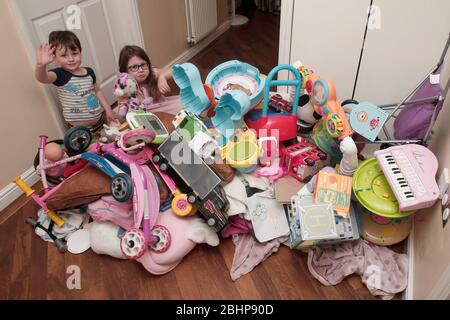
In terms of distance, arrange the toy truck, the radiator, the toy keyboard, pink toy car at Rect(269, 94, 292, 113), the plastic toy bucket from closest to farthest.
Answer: the toy keyboard → the toy truck → the plastic toy bucket → pink toy car at Rect(269, 94, 292, 113) → the radiator

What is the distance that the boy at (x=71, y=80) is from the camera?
5.27ft

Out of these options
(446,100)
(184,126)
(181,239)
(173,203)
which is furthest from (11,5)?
(446,100)

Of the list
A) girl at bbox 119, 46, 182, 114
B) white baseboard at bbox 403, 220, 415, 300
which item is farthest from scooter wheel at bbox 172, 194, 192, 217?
white baseboard at bbox 403, 220, 415, 300

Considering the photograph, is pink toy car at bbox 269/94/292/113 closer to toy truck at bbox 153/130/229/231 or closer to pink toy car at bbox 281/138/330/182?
pink toy car at bbox 281/138/330/182

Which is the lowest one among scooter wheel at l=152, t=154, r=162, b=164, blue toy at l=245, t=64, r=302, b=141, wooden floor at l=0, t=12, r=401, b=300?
wooden floor at l=0, t=12, r=401, b=300

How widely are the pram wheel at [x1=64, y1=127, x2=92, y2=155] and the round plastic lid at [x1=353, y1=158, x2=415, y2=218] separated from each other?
121 centimetres

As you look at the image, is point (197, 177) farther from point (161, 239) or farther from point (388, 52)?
point (388, 52)

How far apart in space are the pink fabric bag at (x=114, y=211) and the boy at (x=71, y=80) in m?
0.65

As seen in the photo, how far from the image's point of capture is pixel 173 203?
55.9 inches

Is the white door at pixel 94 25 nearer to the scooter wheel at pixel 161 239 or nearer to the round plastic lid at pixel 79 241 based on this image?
the round plastic lid at pixel 79 241

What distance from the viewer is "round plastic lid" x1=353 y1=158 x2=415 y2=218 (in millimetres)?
1218

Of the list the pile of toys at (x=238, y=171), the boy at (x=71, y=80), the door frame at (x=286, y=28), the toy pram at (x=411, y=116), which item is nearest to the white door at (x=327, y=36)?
the door frame at (x=286, y=28)

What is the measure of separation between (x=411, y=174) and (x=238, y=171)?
69 centimetres
